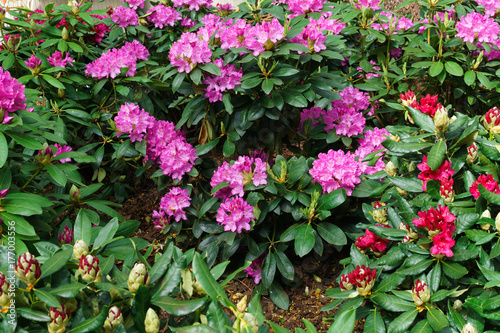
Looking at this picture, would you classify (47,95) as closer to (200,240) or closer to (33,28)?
(33,28)

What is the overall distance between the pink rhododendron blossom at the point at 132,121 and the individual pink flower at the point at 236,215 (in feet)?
2.26

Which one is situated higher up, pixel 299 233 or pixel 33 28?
pixel 33 28

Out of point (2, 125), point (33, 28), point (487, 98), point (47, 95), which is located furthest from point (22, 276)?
point (487, 98)

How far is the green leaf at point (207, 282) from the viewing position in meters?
0.90

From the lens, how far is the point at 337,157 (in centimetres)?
204

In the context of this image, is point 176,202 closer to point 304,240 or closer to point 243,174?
point 243,174

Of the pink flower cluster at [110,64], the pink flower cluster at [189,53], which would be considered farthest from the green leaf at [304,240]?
the pink flower cluster at [110,64]

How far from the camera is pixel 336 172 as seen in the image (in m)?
2.02

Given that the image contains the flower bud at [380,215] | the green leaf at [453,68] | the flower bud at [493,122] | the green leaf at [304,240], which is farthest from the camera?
the green leaf at [453,68]

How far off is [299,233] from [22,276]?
124 cm

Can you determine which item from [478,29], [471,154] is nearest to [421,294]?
[471,154]

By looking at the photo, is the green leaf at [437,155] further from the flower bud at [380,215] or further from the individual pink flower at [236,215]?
the individual pink flower at [236,215]

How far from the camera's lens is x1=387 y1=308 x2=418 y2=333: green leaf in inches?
51.6

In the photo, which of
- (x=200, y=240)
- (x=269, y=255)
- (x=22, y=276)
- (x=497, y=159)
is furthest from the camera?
(x=200, y=240)
